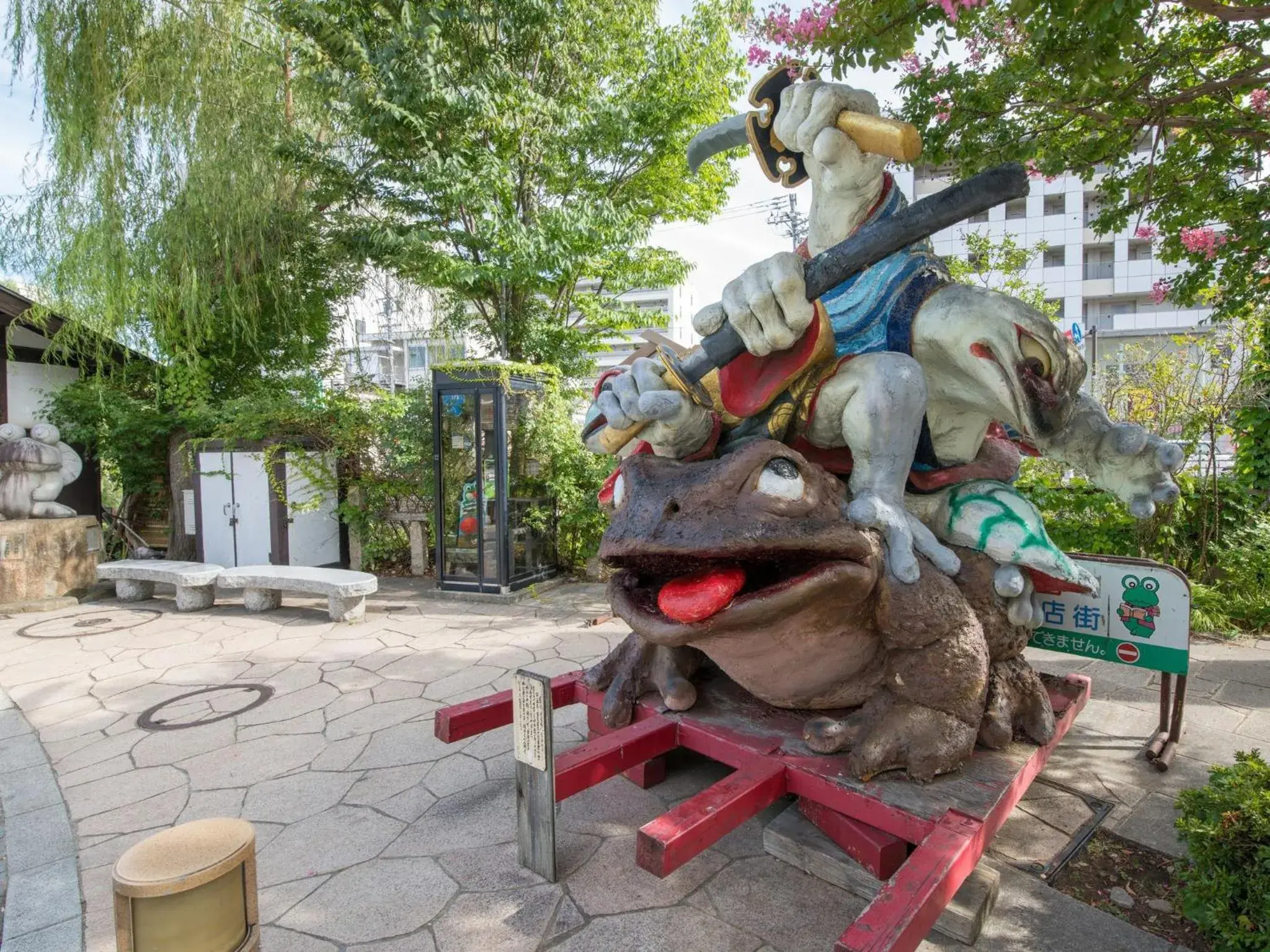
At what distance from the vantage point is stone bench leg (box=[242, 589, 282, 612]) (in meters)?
7.04

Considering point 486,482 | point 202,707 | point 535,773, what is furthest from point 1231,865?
point 486,482

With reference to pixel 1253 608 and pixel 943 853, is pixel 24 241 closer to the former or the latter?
pixel 943 853

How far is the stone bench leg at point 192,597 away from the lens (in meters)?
7.15

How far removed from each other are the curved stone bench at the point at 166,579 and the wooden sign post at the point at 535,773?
6211 mm

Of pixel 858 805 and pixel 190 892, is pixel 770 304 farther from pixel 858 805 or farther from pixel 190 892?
pixel 190 892

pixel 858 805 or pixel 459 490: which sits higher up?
pixel 459 490

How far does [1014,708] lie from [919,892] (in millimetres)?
1279

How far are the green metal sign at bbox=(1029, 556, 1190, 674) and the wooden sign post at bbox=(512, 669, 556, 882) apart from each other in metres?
2.37

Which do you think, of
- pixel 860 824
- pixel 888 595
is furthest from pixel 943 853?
pixel 888 595

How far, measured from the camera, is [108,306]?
816 centimetres

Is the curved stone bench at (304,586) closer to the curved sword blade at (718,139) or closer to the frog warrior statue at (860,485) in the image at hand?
the frog warrior statue at (860,485)

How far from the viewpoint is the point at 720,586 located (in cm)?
200

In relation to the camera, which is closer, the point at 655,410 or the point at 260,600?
the point at 655,410

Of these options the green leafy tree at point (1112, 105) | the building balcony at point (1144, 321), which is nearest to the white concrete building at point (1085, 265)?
the building balcony at point (1144, 321)
